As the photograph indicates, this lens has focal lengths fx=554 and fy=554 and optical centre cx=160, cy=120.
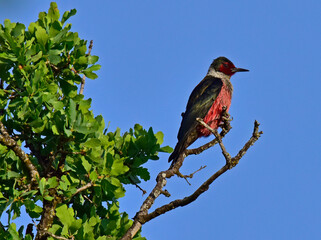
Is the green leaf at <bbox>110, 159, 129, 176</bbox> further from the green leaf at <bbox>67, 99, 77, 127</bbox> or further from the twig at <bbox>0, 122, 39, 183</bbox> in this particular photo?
the twig at <bbox>0, 122, 39, 183</bbox>

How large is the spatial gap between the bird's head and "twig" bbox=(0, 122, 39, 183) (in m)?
4.51

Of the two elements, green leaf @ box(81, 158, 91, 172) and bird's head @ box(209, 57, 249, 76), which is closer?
green leaf @ box(81, 158, 91, 172)

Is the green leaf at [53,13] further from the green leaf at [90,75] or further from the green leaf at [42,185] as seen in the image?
the green leaf at [42,185]

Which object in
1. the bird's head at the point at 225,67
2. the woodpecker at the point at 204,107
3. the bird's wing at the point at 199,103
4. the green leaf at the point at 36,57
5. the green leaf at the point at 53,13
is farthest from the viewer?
the bird's head at the point at 225,67

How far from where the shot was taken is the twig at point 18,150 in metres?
4.01

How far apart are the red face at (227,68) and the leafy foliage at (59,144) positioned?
3761 mm

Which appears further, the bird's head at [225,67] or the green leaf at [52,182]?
the bird's head at [225,67]

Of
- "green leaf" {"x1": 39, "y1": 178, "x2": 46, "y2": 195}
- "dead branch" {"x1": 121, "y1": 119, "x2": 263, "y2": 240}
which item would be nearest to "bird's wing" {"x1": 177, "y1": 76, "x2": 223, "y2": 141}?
"dead branch" {"x1": 121, "y1": 119, "x2": 263, "y2": 240}

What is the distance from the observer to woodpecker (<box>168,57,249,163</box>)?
6484 millimetres

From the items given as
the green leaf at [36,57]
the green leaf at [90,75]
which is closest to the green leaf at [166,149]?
the green leaf at [90,75]

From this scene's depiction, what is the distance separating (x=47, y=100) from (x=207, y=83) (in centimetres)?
365

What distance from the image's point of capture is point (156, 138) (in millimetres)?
4473

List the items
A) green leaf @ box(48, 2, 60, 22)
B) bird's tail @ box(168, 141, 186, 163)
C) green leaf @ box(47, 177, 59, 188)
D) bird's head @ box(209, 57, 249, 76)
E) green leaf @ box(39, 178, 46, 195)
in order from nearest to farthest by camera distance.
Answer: green leaf @ box(39, 178, 46, 195) < green leaf @ box(47, 177, 59, 188) < green leaf @ box(48, 2, 60, 22) < bird's tail @ box(168, 141, 186, 163) < bird's head @ box(209, 57, 249, 76)

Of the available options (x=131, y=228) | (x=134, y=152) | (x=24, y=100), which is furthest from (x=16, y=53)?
(x=131, y=228)
